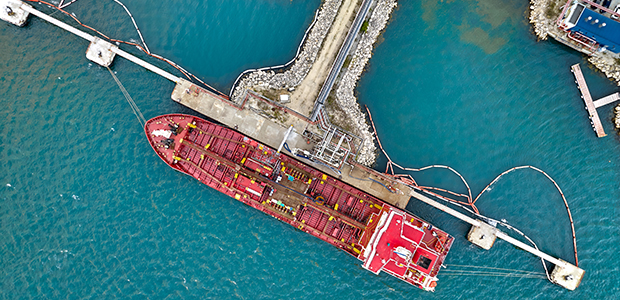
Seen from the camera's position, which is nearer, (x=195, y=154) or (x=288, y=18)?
(x=195, y=154)

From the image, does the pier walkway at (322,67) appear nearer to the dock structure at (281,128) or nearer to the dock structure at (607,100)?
the dock structure at (281,128)

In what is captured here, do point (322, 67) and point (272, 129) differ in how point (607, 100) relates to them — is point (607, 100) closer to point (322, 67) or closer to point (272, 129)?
point (322, 67)

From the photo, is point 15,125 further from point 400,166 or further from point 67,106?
point 400,166

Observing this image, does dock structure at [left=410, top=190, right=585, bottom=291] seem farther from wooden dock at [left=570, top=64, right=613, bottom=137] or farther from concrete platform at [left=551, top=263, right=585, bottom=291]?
wooden dock at [left=570, top=64, right=613, bottom=137]

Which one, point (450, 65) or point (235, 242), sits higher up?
point (450, 65)

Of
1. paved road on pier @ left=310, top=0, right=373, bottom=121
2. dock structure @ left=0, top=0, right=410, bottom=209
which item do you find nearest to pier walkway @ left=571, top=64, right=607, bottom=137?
dock structure @ left=0, top=0, right=410, bottom=209

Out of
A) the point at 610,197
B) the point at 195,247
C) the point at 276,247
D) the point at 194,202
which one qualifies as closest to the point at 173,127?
the point at 194,202

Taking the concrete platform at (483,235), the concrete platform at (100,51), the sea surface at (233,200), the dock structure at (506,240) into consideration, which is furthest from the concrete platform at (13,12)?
the concrete platform at (483,235)
